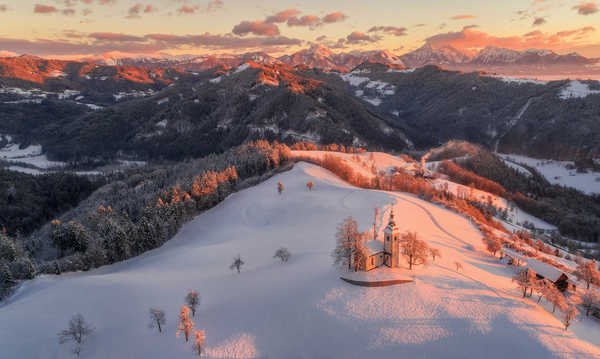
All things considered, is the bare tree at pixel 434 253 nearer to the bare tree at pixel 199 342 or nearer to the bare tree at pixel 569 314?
the bare tree at pixel 569 314

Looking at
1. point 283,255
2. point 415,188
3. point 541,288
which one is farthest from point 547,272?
point 415,188

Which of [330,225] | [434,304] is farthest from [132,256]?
[434,304]

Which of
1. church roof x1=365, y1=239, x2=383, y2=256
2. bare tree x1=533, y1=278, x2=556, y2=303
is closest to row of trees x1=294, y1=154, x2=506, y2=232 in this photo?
bare tree x1=533, y1=278, x2=556, y2=303

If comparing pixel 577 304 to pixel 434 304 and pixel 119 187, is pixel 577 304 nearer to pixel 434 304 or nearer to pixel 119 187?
pixel 434 304

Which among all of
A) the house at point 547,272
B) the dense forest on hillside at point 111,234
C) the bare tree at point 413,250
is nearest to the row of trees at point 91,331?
the dense forest on hillside at point 111,234

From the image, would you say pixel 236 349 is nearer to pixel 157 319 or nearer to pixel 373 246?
pixel 157 319

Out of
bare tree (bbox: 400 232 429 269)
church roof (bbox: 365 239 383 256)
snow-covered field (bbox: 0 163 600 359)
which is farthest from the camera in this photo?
bare tree (bbox: 400 232 429 269)

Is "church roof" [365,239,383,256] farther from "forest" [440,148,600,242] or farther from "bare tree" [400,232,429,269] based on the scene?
"forest" [440,148,600,242]
